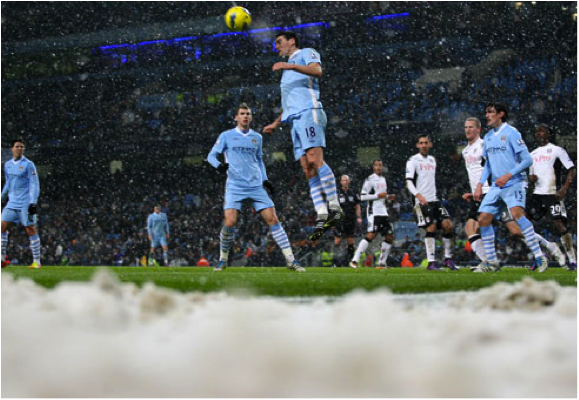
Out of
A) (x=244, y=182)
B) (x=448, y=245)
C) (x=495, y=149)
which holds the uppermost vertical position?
(x=495, y=149)

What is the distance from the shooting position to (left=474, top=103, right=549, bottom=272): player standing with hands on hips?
7387mm

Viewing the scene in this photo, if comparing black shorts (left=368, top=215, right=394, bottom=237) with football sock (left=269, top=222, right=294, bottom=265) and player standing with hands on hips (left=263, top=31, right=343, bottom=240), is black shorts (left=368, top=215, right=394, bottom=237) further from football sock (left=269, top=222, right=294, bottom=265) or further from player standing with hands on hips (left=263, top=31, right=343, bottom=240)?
player standing with hands on hips (left=263, top=31, right=343, bottom=240)

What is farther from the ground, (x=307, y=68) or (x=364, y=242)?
(x=307, y=68)

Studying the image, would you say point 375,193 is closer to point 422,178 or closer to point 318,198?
point 422,178

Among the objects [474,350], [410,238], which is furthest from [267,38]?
[474,350]

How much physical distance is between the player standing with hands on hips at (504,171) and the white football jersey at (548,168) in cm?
210

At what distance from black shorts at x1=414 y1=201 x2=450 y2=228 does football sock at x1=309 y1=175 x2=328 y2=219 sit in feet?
11.3

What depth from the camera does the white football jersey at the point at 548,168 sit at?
9.70 m

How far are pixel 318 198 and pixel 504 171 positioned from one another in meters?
2.40

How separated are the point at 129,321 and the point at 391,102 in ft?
78.7

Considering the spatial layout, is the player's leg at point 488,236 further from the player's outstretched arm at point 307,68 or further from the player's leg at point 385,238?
the player's leg at point 385,238

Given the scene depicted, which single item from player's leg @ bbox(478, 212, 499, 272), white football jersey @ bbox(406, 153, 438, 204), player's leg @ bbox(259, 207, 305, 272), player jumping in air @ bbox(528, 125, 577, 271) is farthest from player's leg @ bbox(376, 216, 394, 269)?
player's leg @ bbox(259, 207, 305, 272)

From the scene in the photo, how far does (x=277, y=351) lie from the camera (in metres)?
1.96

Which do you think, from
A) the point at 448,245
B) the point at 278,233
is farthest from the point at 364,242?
the point at 278,233
